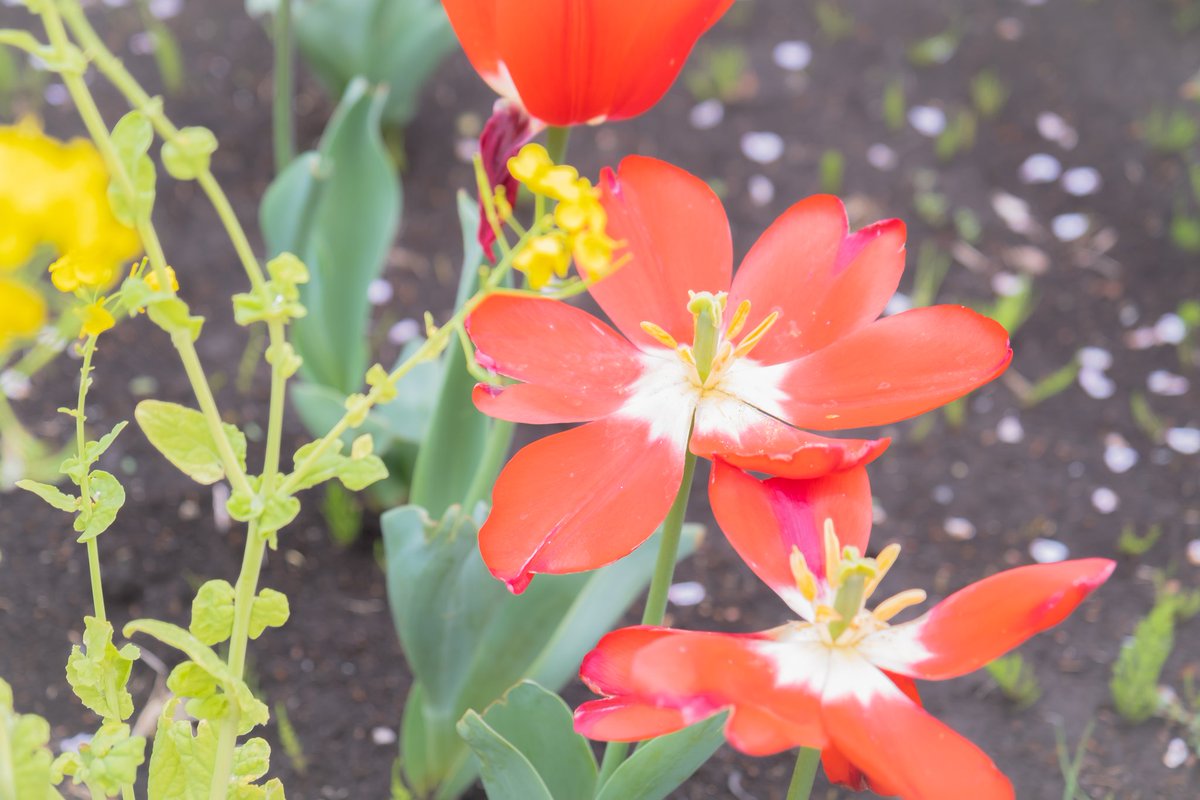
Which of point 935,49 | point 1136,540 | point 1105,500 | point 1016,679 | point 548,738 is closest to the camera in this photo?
point 548,738

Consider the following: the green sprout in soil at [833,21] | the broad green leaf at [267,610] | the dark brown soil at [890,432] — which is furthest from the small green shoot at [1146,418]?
the broad green leaf at [267,610]

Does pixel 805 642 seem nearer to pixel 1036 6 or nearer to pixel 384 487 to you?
pixel 384 487

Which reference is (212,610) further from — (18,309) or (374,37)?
(374,37)

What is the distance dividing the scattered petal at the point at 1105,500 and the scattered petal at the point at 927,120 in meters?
0.80

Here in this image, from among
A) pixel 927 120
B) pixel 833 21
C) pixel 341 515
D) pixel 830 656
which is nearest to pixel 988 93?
pixel 927 120

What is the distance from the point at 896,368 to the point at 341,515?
89cm

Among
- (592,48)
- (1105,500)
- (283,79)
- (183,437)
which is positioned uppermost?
(592,48)

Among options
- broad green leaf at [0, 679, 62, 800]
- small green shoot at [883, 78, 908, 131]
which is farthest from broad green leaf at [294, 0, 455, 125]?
broad green leaf at [0, 679, 62, 800]

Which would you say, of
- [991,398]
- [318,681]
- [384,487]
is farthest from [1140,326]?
[318,681]

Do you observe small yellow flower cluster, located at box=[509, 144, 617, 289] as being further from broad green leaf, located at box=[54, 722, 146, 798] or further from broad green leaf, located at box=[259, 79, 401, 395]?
broad green leaf, located at box=[259, 79, 401, 395]

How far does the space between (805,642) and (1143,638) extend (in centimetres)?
76

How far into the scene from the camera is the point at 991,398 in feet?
6.05

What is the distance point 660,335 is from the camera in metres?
0.77

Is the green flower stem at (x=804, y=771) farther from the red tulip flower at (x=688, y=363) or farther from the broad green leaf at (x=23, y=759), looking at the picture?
the broad green leaf at (x=23, y=759)
